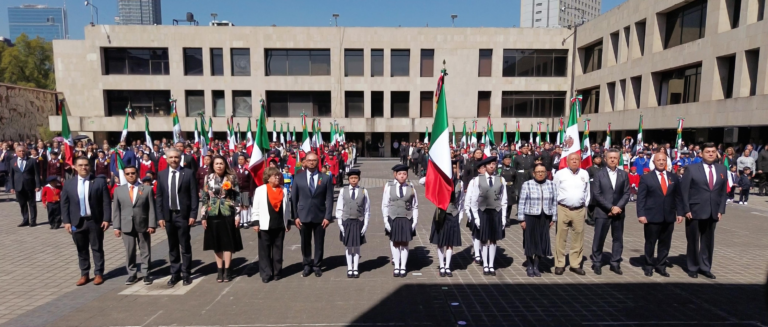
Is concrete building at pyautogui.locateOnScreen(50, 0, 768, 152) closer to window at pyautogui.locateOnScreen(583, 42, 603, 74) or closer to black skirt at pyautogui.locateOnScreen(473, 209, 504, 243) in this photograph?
window at pyautogui.locateOnScreen(583, 42, 603, 74)

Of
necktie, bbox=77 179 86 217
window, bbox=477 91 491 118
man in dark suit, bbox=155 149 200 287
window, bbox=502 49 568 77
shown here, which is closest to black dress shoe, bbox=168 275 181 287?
man in dark suit, bbox=155 149 200 287

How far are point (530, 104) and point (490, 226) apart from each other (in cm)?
3456

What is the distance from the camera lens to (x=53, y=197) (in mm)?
8062

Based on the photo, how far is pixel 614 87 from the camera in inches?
1228

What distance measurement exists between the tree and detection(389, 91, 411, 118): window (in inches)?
1681

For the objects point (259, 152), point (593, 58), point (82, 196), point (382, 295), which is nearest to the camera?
point (382, 295)

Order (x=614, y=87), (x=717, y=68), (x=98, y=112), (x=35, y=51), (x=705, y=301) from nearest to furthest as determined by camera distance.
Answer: (x=705, y=301)
(x=717, y=68)
(x=614, y=87)
(x=98, y=112)
(x=35, y=51)

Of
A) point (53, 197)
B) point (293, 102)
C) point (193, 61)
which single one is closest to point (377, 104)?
point (293, 102)

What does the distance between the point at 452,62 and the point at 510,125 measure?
8088 millimetres

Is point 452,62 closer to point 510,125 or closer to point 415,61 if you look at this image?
point 415,61

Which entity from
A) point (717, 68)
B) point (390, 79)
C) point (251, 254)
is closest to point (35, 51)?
point (390, 79)

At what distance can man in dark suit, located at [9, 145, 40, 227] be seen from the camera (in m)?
9.81

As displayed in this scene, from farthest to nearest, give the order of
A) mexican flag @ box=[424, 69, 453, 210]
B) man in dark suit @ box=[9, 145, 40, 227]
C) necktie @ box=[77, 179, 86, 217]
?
man in dark suit @ box=[9, 145, 40, 227], mexican flag @ box=[424, 69, 453, 210], necktie @ box=[77, 179, 86, 217]

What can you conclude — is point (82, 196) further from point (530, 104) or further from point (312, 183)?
point (530, 104)
